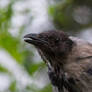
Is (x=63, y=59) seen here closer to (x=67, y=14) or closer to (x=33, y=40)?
(x=33, y=40)

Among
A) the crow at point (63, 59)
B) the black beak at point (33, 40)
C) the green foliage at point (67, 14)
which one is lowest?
the green foliage at point (67, 14)

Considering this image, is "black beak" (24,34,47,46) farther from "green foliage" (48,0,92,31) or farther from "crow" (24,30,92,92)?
"green foliage" (48,0,92,31)

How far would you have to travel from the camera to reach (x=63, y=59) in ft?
16.5

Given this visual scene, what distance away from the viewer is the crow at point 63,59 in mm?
4945

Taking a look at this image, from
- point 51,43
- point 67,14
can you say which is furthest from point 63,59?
point 67,14

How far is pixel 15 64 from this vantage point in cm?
635

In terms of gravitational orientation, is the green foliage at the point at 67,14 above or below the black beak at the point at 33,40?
below

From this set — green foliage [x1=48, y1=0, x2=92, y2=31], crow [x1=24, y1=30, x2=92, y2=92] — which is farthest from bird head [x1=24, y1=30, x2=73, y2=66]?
green foliage [x1=48, y1=0, x2=92, y2=31]

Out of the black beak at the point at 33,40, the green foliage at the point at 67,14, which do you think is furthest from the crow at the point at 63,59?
the green foliage at the point at 67,14

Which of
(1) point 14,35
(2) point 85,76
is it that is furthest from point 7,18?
(2) point 85,76

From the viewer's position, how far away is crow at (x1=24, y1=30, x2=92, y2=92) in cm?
495

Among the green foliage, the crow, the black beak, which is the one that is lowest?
the green foliage

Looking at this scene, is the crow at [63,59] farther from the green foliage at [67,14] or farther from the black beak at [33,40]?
the green foliage at [67,14]

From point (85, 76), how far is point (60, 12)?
8.94 ft
